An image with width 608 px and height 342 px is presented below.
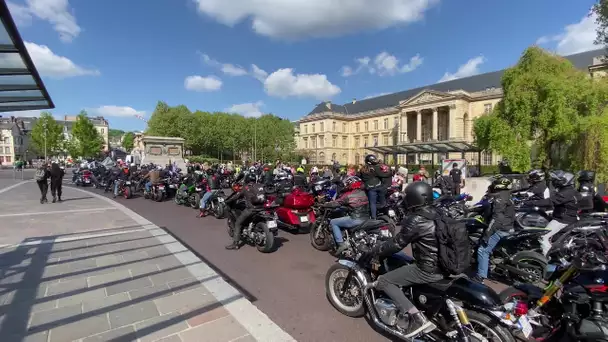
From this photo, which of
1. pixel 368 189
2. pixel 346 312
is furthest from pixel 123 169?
pixel 346 312

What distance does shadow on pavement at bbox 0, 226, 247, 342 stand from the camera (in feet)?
10.6

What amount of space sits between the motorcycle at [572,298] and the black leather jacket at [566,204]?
1.70m

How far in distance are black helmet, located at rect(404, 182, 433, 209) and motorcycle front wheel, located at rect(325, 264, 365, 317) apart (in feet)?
3.79

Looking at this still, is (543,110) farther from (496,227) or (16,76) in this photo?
(16,76)

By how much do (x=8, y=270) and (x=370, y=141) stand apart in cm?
8033

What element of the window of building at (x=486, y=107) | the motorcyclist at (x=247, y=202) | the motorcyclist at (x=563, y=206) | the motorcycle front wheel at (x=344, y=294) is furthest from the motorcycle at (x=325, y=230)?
the window of building at (x=486, y=107)

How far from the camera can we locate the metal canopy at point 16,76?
3.62m

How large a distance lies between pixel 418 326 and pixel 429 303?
22cm

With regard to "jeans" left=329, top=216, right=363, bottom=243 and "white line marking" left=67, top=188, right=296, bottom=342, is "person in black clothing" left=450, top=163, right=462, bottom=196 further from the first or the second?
"white line marking" left=67, top=188, right=296, bottom=342

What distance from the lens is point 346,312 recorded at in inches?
141

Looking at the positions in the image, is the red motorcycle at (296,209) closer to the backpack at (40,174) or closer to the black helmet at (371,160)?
the black helmet at (371,160)

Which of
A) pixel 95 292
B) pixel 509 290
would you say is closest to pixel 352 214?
pixel 509 290

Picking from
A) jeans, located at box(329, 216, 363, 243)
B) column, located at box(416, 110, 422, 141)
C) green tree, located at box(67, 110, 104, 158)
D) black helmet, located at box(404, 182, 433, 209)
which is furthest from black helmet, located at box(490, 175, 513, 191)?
green tree, located at box(67, 110, 104, 158)

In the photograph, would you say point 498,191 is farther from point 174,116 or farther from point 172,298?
point 174,116
